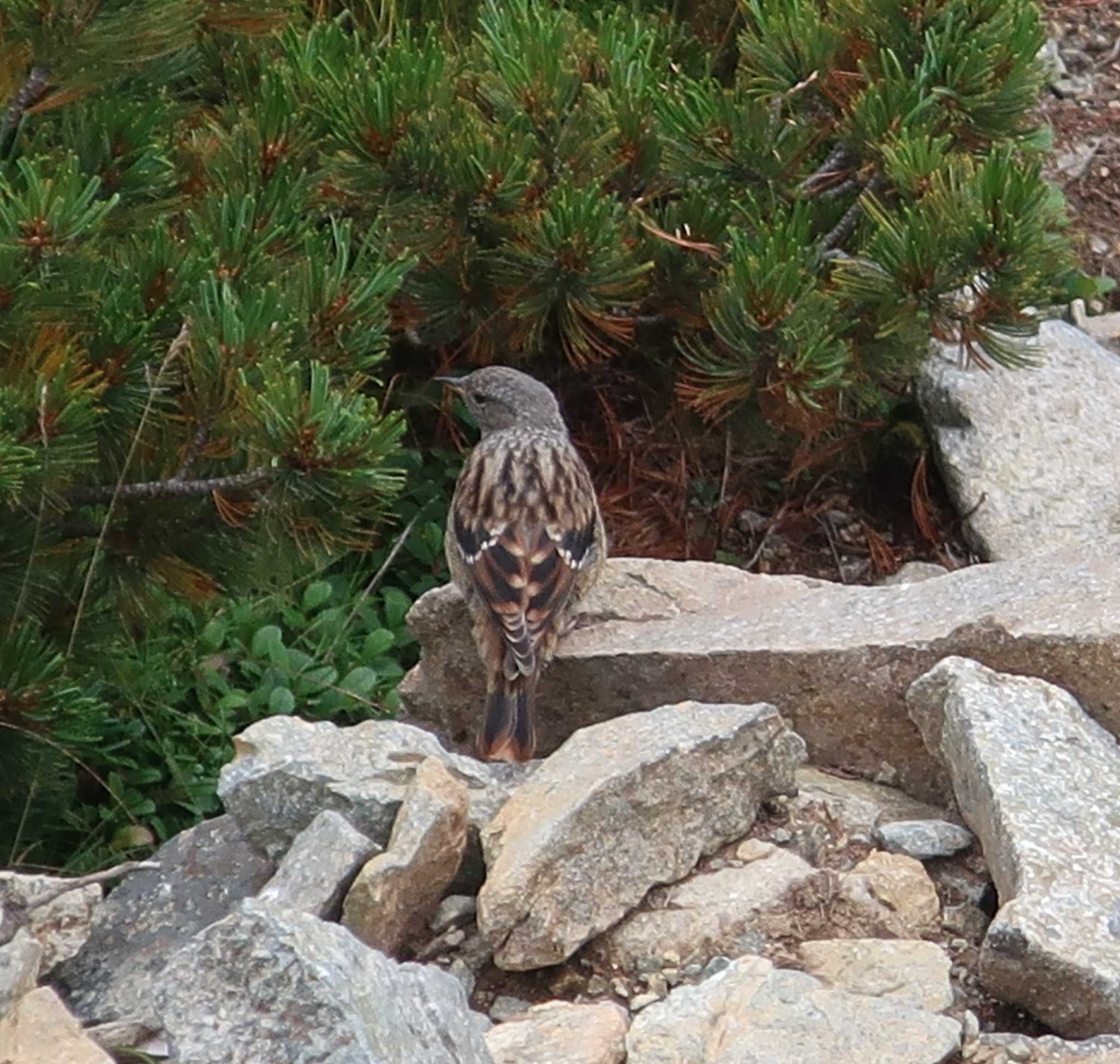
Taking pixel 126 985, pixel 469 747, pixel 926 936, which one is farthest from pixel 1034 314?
pixel 126 985

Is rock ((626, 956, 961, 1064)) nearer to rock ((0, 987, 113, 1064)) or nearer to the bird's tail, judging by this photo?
rock ((0, 987, 113, 1064))

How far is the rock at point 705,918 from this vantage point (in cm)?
420

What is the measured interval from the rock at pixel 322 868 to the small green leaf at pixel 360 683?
2.56 meters

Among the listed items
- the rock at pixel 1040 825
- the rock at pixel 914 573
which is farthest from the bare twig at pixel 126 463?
the rock at pixel 914 573

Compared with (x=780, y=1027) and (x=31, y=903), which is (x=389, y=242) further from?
(x=780, y=1027)

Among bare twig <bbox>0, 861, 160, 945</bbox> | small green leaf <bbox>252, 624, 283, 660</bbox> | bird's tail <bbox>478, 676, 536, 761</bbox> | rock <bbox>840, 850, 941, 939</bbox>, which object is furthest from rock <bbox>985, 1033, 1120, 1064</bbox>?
small green leaf <bbox>252, 624, 283, 660</bbox>

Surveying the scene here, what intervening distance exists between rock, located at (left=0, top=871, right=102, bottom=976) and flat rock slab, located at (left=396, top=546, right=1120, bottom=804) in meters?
1.65

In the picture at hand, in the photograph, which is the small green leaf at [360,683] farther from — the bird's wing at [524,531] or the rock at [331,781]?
the rock at [331,781]

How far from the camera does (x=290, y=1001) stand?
126 inches

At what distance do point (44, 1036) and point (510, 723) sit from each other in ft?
6.77

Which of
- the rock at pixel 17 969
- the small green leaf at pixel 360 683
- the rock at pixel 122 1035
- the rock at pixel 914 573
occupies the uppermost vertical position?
the rock at pixel 17 969

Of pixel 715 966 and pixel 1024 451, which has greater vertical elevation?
pixel 715 966

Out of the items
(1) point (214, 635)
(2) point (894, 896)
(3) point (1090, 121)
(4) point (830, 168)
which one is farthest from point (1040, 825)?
(3) point (1090, 121)

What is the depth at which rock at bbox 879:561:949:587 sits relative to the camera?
24.9ft
